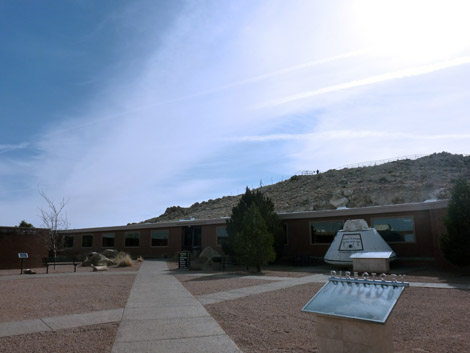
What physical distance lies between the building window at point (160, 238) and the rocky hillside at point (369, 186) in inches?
1066

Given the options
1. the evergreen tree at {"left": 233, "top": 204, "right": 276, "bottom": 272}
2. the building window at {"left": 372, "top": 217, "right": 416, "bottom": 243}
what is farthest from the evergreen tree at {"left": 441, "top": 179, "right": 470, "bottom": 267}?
the evergreen tree at {"left": 233, "top": 204, "right": 276, "bottom": 272}

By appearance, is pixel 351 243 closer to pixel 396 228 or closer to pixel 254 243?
pixel 396 228

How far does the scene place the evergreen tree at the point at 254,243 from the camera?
1723cm

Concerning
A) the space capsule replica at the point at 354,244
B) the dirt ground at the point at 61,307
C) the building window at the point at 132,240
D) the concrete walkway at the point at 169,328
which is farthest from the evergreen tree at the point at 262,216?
the building window at the point at 132,240

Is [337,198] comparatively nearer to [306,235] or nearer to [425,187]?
[425,187]

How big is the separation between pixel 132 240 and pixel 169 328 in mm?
29039

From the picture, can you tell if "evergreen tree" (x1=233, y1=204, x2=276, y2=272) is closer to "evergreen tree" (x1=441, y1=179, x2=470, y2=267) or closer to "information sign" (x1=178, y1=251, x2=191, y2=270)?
"information sign" (x1=178, y1=251, x2=191, y2=270)

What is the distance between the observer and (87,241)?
3659 centimetres

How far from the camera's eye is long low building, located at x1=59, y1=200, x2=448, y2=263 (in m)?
18.2

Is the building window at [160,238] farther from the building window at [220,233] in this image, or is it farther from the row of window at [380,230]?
the row of window at [380,230]

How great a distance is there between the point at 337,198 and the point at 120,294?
48.4m

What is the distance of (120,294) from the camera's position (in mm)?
10453

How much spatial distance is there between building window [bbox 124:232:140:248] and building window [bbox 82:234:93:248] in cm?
505

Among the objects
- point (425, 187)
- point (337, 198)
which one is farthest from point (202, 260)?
point (425, 187)
